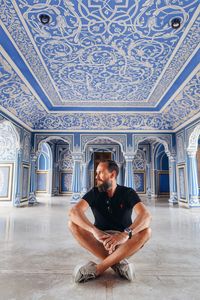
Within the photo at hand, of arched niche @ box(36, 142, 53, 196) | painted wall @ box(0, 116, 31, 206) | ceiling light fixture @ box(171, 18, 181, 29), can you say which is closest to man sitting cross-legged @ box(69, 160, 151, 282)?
ceiling light fixture @ box(171, 18, 181, 29)

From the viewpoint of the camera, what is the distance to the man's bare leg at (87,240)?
1.73m

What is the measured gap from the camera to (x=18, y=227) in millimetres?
3795

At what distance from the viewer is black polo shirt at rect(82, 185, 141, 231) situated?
178 centimetres

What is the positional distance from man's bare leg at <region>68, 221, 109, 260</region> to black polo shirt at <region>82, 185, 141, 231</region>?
0.15m

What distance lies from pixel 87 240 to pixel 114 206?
34cm

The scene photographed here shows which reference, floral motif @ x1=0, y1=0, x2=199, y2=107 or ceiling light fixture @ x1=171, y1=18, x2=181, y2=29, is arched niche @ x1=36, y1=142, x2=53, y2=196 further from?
ceiling light fixture @ x1=171, y1=18, x2=181, y2=29

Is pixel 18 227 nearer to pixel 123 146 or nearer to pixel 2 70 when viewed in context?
pixel 2 70

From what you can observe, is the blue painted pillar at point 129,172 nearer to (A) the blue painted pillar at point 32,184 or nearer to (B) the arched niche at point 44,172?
(A) the blue painted pillar at point 32,184

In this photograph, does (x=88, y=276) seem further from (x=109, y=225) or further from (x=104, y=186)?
(x=104, y=186)

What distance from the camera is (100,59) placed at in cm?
402

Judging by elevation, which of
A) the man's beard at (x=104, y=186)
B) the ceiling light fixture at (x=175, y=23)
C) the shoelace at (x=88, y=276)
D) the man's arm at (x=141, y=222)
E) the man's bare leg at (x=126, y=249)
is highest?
the ceiling light fixture at (x=175, y=23)

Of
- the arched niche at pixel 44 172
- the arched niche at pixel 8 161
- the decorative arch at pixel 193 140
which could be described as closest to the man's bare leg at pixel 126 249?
the decorative arch at pixel 193 140

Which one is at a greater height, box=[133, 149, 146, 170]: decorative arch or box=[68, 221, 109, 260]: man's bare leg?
box=[133, 149, 146, 170]: decorative arch

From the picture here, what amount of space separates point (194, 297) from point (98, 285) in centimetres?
65
